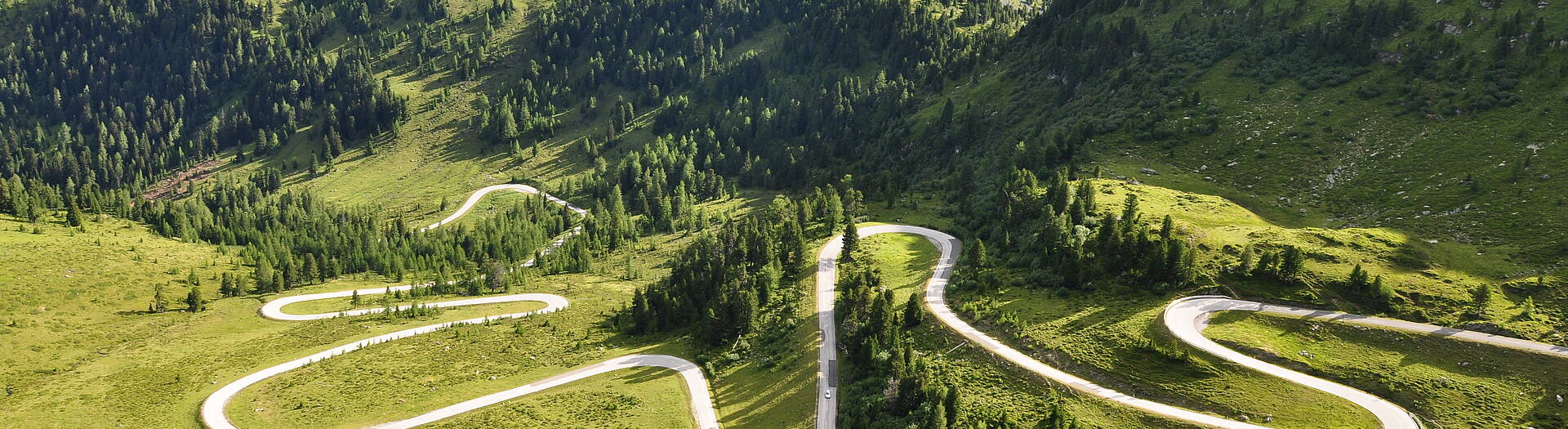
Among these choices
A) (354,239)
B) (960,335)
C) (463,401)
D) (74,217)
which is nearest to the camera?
(960,335)

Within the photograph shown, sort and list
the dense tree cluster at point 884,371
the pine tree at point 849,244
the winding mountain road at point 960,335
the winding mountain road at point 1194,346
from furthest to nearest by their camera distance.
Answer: the pine tree at point 849,244 → the dense tree cluster at point 884,371 → the winding mountain road at point 960,335 → the winding mountain road at point 1194,346

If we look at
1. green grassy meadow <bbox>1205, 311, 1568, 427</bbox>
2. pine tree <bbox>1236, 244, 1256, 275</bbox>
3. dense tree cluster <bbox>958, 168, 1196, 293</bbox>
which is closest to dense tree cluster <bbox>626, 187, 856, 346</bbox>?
dense tree cluster <bbox>958, 168, 1196, 293</bbox>

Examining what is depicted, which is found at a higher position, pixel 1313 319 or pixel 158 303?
pixel 158 303

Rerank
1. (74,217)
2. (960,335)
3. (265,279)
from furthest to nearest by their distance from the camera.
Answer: (74,217)
(265,279)
(960,335)

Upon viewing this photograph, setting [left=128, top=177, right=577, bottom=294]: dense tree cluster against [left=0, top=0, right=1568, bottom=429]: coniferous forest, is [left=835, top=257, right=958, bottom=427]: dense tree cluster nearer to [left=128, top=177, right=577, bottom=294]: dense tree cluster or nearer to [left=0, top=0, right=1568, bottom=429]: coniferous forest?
[left=0, top=0, right=1568, bottom=429]: coniferous forest

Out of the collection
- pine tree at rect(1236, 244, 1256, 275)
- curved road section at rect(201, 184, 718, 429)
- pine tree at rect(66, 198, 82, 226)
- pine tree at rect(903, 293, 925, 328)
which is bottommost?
curved road section at rect(201, 184, 718, 429)

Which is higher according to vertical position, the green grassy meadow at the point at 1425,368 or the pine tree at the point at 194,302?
the pine tree at the point at 194,302

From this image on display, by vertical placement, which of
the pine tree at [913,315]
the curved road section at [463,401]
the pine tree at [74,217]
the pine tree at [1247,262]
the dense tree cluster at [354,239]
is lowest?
the curved road section at [463,401]

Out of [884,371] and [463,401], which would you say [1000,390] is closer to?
[884,371]

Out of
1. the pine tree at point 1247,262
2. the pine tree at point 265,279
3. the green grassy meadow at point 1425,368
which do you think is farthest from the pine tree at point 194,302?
the pine tree at point 1247,262

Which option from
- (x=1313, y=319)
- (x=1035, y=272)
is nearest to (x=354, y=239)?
(x=1035, y=272)

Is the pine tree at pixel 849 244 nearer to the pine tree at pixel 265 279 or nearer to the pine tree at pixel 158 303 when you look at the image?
the pine tree at pixel 265 279

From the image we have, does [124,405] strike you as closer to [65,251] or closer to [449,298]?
[449,298]

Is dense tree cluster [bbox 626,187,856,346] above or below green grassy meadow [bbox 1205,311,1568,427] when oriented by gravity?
above
